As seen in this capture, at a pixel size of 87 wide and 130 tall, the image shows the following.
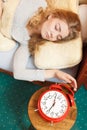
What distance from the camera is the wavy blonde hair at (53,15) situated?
1267mm

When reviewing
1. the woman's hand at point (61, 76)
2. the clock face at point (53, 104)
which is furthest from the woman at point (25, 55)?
the clock face at point (53, 104)

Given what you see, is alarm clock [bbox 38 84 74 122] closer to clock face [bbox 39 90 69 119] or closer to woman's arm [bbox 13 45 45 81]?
clock face [bbox 39 90 69 119]

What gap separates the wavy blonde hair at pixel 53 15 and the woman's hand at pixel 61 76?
138 millimetres

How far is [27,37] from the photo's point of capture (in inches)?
53.2

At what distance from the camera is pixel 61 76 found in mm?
1271

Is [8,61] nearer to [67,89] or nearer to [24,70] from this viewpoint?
[24,70]

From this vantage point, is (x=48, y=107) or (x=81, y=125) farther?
(x=81, y=125)

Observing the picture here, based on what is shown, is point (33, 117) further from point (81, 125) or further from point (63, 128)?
point (81, 125)

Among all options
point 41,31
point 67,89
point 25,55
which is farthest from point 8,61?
point 67,89

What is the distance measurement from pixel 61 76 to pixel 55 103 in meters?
0.15

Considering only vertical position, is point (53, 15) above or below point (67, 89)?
above

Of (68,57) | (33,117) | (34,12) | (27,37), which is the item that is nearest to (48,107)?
(33,117)

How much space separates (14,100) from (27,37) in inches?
16.6

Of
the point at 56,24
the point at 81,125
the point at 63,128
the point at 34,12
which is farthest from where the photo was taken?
the point at 81,125
